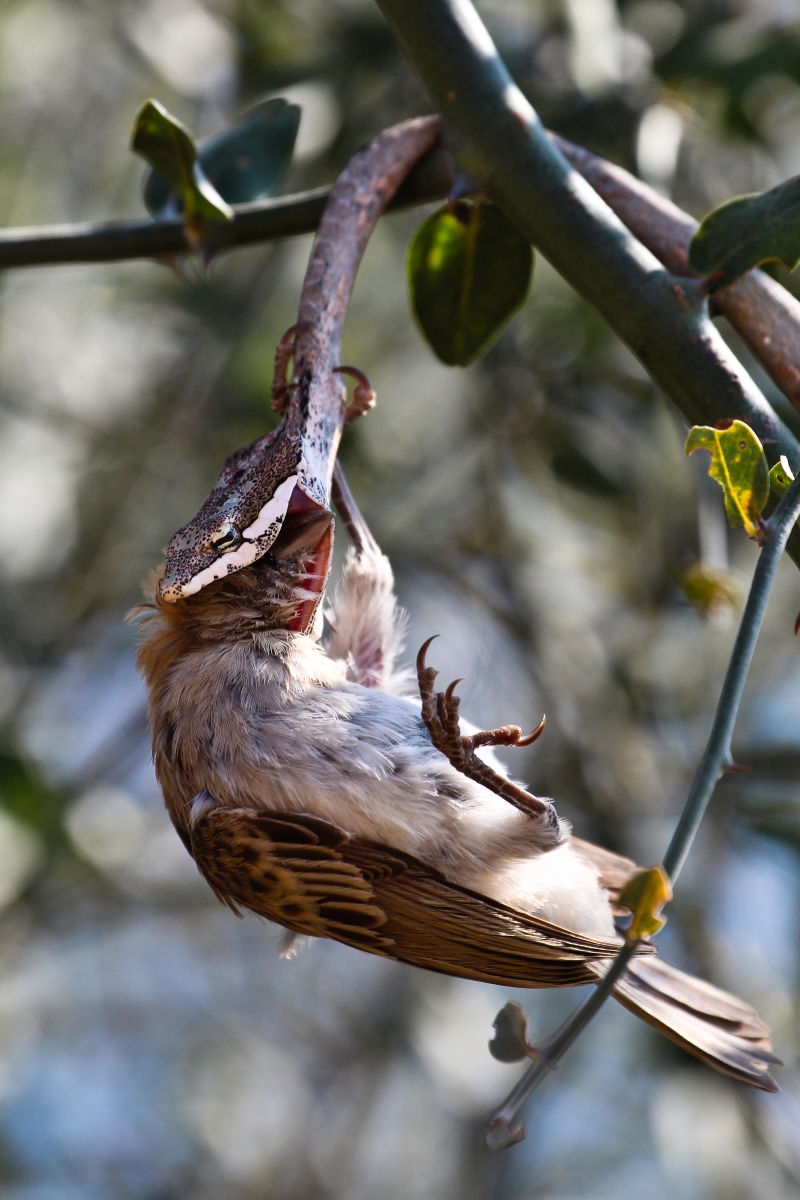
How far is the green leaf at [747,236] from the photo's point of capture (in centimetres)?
160

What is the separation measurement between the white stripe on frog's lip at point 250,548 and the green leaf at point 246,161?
0.70m

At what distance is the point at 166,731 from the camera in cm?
203

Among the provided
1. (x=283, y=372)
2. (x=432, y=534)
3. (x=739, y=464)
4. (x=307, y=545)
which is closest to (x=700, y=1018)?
(x=307, y=545)

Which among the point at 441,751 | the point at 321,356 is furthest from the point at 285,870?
the point at 321,356

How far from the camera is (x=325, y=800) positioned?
1867 millimetres

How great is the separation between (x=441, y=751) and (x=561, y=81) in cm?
206

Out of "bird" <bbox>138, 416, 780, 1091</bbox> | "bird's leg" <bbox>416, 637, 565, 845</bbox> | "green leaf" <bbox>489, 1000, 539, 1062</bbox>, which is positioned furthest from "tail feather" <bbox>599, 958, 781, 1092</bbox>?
"green leaf" <bbox>489, 1000, 539, 1062</bbox>

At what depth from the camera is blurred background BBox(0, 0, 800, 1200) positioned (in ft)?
11.1

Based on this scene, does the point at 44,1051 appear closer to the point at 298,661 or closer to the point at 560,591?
the point at 560,591

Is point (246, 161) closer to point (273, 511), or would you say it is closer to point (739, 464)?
point (273, 511)

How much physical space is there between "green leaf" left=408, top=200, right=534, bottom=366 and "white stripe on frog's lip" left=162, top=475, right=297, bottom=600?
0.58m

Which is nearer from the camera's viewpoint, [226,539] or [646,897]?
[646,897]

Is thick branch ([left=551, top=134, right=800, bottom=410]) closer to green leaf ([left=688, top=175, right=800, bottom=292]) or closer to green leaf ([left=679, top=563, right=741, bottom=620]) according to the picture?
green leaf ([left=688, top=175, right=800, bottom=292])

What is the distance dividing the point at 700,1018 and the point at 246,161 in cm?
164
